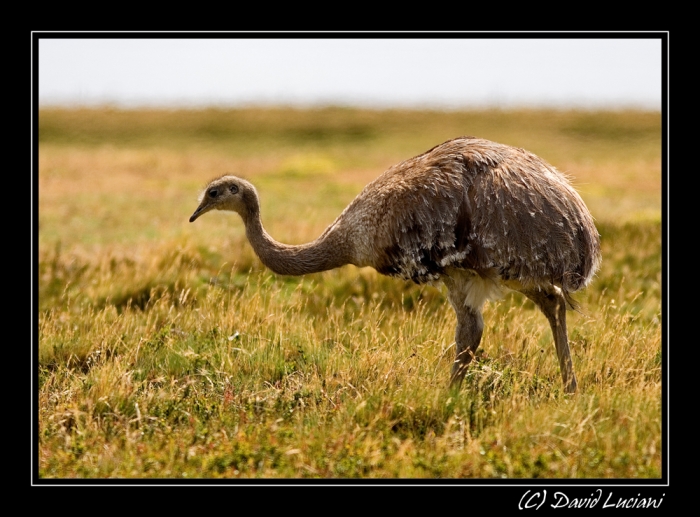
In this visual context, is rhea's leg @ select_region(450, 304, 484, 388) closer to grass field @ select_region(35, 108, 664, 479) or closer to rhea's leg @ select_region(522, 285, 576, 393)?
grass field @ select_region(35, 108, 664, 479)

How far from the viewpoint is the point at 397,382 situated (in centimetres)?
693

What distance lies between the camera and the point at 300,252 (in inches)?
299

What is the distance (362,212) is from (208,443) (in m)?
2.36

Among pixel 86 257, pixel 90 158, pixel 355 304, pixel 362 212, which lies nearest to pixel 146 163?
pixel 90 158

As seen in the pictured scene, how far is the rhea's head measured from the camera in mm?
7766

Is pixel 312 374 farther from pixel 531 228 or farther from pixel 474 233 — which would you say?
pixel 531 228

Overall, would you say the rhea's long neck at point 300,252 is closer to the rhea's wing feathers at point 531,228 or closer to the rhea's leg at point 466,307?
the rhea's leg at point 466,307

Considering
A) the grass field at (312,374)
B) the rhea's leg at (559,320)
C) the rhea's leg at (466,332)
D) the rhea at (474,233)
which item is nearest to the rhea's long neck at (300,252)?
the rhea at (474,233)

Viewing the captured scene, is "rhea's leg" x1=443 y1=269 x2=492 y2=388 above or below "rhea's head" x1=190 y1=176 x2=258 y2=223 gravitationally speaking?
below

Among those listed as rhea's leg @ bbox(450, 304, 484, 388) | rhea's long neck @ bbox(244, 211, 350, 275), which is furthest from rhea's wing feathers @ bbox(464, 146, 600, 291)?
rhea's long neck @ bbox(244, 211, 350, 275)

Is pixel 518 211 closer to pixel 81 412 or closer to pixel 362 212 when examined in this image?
pixel 362 212

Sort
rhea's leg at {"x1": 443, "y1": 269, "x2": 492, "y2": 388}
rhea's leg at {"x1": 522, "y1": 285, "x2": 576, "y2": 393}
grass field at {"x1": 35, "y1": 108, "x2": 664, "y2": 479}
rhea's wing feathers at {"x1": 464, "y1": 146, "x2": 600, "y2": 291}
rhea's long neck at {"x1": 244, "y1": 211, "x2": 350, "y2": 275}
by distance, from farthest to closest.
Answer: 1. rhea's long neck at {"x1": 244, "y1": 211, "x2": 350, "y2": 275}
2. rhea's leg at {"x1": 522, "y1": 285, "x2": 576, "y2": 393}
3. rhea's leg at {"x1": 443, "y1": 269, "x2": 492, "y2": 388}
4. rhea's wing feathers at {"x1": 464, "y1": 146, "x2": 600, "y2": 291}
5. grass field at {"x1": 35, "y1": 108, "x2": 664, "y2": 479}

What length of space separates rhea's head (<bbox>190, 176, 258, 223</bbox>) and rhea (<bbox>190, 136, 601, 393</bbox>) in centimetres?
81

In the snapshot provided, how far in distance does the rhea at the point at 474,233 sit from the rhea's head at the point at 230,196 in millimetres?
814
